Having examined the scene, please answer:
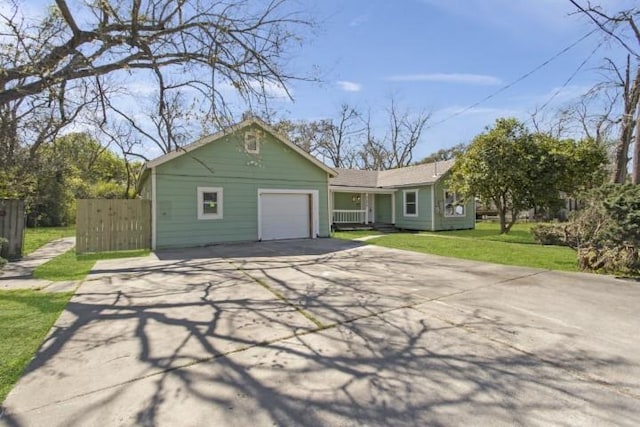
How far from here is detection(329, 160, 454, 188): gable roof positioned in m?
19.1

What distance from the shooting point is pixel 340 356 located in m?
3.34

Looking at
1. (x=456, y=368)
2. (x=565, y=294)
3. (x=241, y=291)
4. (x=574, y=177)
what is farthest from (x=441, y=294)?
(x=574, y=177)

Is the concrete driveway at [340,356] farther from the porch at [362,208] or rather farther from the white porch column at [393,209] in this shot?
the white porch column at [393,209]

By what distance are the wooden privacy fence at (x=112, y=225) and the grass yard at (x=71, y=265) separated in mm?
338

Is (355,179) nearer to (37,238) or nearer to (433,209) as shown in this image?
(433,209)

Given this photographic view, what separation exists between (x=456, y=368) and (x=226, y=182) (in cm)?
1134

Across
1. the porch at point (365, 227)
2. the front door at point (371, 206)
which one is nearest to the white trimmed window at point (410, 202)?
the porch at point (365, 227)

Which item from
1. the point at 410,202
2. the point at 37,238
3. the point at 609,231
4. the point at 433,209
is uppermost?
the point at 410,202

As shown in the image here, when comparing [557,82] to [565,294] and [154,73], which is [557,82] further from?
[154,73]

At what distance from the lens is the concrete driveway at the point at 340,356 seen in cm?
245

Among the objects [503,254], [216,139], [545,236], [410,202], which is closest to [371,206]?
[410,202]

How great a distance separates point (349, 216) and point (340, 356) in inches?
662

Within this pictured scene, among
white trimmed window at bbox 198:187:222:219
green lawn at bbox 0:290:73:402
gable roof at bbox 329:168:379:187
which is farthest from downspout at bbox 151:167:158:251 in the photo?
gable roof at bbox 329:168:379:187

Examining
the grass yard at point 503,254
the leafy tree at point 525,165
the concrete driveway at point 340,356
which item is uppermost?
the leafy tree at point 525,165
